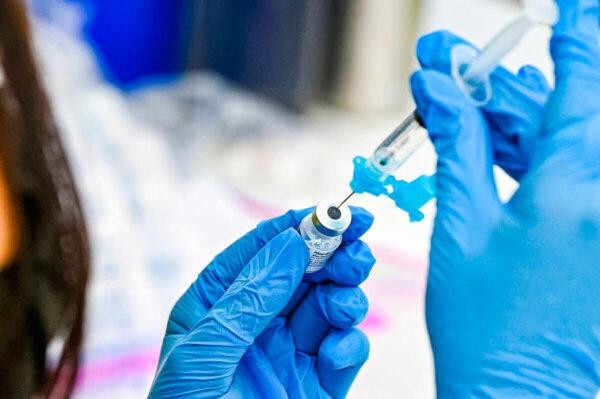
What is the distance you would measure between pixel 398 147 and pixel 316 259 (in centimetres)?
14

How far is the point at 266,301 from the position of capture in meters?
0.65

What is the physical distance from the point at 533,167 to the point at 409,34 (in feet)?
3.95

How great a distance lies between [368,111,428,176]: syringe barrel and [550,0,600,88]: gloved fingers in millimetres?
146

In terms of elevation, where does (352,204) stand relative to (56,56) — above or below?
above

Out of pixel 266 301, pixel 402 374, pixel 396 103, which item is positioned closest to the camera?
pixel 266 301

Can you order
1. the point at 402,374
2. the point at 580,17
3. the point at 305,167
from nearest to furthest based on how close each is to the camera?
the point at 580,17
the point at 402,374
the point at 305,167

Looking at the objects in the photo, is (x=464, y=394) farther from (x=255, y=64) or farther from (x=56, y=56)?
(x=255, y=64)

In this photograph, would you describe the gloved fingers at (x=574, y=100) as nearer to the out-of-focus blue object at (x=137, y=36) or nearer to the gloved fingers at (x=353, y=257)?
the gloved fingers at (x=353, y=257)

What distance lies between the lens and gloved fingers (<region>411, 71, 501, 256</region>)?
0.68 metres

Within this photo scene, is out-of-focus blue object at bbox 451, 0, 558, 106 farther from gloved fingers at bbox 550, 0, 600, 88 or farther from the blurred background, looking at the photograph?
the blurred background

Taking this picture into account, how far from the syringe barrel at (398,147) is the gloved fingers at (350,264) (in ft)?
0.26

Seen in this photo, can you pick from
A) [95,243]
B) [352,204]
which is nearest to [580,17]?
[352,204]

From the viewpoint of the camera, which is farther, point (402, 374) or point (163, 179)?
point (163, 179)

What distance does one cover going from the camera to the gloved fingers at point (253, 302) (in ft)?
2.11
